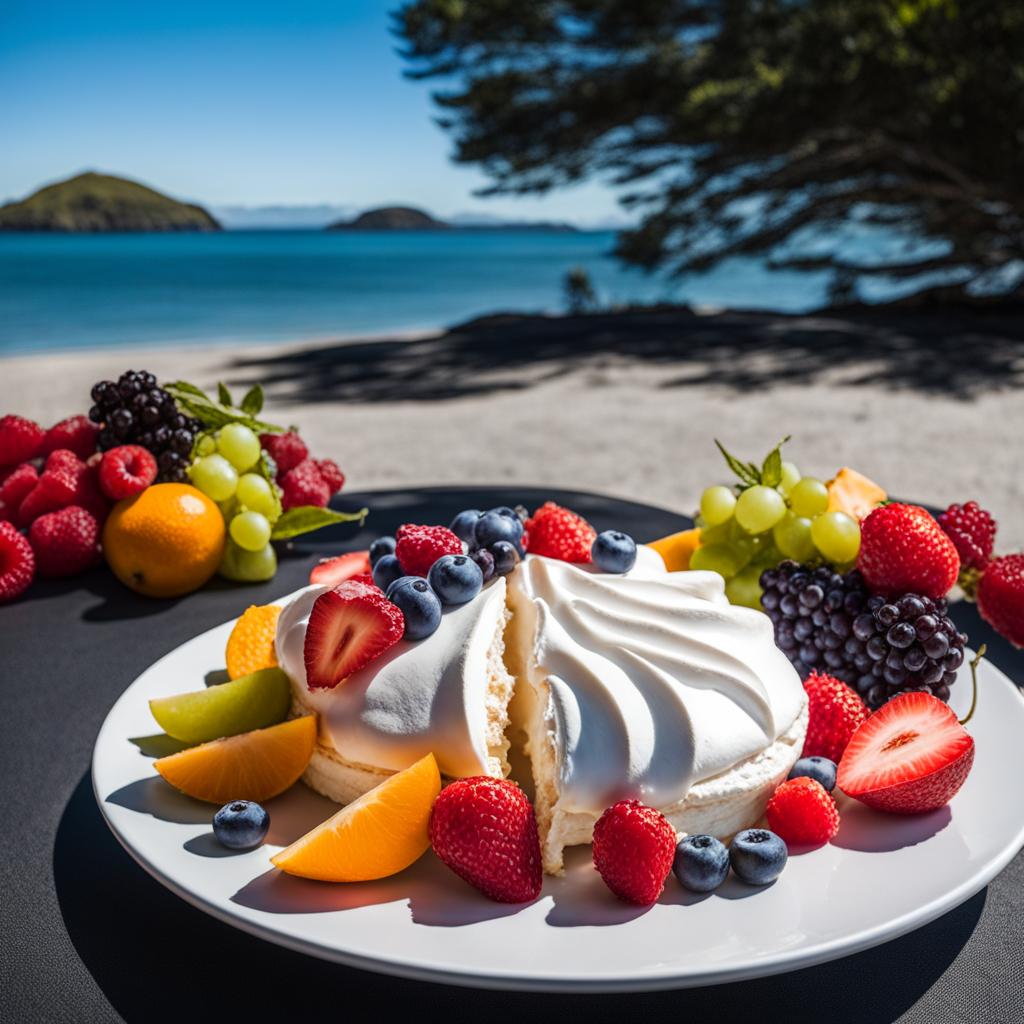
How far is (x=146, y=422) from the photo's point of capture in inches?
86.0

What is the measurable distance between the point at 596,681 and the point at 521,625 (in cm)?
23

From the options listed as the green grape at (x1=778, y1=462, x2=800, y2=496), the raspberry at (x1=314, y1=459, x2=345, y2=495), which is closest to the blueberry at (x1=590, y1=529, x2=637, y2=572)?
the green grape at (x1=778, y1=462, x2=800, y2=496)

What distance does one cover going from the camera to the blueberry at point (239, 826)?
1114 millimetres

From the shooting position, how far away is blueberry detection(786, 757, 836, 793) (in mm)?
1291

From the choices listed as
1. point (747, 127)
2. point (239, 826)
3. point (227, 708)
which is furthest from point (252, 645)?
point (747, 127)

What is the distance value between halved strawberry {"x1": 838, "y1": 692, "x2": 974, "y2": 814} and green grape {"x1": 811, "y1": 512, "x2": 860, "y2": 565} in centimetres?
39

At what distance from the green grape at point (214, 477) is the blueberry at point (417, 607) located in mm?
973

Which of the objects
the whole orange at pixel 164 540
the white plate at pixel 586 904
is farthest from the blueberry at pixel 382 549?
the whole orange at pixel 164 540

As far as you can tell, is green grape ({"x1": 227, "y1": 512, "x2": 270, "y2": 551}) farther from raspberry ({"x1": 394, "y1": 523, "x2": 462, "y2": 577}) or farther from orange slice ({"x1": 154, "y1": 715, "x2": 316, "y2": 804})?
orange slice ({"x1": 154, "y1": 715, "x2": 316, "y2": 804})

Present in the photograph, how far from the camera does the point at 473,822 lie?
1.07 meters

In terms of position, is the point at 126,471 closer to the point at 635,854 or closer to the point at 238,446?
the point at 238,446

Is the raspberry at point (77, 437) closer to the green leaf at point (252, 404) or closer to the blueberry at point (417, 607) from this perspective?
the green leaf at point (252, 404)

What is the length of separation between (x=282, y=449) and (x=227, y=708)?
1.12 metres

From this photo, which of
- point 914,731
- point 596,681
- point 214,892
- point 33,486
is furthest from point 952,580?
point 33,486
